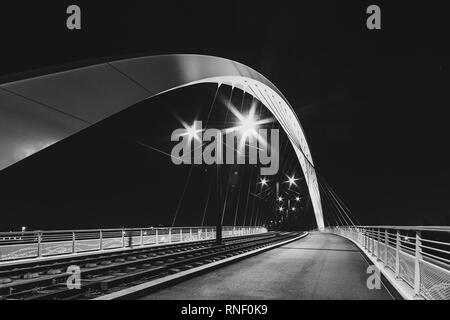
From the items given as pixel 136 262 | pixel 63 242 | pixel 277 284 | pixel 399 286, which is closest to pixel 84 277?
pixel 136 262

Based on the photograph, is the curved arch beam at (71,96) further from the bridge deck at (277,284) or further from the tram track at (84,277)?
the bridge deck at (277,284)

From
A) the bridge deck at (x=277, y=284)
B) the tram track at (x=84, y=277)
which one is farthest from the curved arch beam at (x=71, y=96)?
the bridge deck at (x=277, y=284)

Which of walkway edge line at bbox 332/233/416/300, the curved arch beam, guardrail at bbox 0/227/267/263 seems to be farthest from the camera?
guardrail at bbox 0/227/267/263

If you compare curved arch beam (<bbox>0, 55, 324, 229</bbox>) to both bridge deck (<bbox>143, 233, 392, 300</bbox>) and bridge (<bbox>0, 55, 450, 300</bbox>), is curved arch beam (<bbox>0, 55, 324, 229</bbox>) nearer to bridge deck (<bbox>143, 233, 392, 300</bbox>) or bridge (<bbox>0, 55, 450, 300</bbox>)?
bridge (<bbox>0, 55, 450, 300</bbox>)

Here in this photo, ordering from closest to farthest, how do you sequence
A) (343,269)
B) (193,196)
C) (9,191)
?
1. (343,269)
2. (193,196)
3. (9,191)

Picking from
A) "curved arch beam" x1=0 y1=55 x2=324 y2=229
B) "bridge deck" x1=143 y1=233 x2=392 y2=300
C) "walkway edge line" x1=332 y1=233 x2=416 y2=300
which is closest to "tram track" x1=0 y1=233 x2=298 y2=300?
"bridge deck" x1=143 y1=233 x2=392 y2=300

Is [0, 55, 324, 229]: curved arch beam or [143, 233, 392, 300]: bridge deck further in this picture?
[0, 55, 324, 229]: curved arch beam

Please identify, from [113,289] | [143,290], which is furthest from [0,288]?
[143,290]

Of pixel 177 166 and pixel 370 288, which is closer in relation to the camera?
pixel 370 288

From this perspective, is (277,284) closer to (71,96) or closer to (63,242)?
(71,96)
